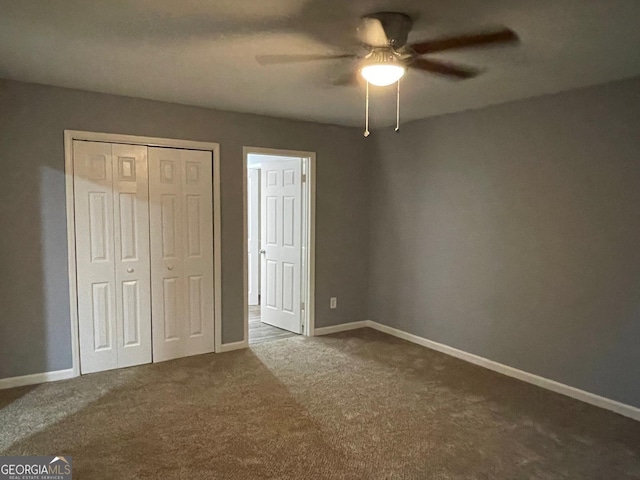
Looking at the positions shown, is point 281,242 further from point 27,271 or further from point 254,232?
point 27,271

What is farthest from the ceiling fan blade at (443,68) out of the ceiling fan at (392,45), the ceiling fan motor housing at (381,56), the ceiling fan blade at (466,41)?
the ceiling fan motor housing at (381,56)

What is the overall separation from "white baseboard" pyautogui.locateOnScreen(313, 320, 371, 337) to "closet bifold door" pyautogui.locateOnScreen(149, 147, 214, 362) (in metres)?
1.24

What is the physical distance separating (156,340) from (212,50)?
2613 mm

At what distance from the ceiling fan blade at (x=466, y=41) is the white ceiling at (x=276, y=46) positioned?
67 mm

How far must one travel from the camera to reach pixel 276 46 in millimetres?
2541

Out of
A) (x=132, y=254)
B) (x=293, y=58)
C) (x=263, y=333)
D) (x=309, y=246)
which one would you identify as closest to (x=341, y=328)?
(x=263, y=333)

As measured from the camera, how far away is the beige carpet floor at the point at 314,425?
2.53 metres

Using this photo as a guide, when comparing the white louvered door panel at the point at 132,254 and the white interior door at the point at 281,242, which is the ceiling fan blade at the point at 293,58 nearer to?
the white louvered door panel at the point at 132,254

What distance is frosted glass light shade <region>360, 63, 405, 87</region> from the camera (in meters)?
2.29

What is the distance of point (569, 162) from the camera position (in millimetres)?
3422

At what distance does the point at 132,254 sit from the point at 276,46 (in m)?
2.28

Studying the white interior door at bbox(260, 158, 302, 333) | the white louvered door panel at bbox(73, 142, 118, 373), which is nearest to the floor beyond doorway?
the white interior door at bbox(260, 158, 302, 333)

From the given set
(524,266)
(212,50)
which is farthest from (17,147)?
(524,266)

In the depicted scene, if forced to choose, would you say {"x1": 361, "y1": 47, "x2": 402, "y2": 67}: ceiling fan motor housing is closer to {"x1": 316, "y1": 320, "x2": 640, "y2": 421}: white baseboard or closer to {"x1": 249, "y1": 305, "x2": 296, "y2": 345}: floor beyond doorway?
{"x1": 316, "y1": 320, "x2": 640, "y2": 421}: white baseboard
